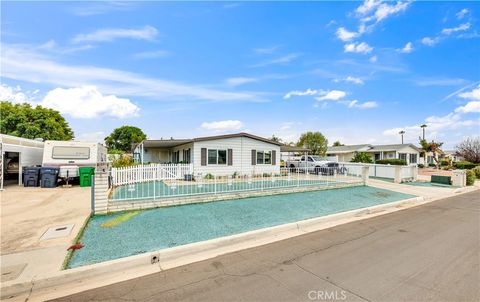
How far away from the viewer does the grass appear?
20.8ft

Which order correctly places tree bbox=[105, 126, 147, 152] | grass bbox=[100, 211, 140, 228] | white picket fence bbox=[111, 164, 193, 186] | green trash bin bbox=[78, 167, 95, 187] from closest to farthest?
1. grass bbox=[100, 211, 140, 228]
2. white picket fence bbox=[111, 164, 193, 186]
3. green trash bin bbox=[78, 167, 95, 187]
4. tree bbox=[105, 126, 147, 152]

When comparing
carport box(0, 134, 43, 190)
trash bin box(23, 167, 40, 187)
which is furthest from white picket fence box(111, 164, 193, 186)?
carport box(0, 134, 43, 190)

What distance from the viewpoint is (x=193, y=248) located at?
4926mm

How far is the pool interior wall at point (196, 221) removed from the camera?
4.88 metres

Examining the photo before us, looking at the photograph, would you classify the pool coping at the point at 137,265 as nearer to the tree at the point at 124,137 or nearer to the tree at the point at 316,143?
the tree at the point at 316,143

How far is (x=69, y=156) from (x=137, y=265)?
13.1 m

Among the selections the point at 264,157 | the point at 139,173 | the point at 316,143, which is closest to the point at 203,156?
the point at 139,173

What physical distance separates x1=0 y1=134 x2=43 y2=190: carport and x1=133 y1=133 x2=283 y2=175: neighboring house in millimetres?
6917

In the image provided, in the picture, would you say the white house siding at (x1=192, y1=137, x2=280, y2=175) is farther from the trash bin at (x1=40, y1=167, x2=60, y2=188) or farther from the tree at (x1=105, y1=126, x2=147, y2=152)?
the tree at (x1=105, y1=126, x2=147, y2=152)

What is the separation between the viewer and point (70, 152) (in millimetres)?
14234

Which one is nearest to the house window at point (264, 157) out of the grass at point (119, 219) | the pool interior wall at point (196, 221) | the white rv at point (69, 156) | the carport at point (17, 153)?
the pool interior wall at point (196, 221)

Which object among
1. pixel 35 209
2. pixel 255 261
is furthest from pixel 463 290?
pixel 35 209

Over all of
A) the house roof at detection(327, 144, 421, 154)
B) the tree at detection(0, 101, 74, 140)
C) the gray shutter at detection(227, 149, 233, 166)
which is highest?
the tree at detection(0, 101, 74, 140)

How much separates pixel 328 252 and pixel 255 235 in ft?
5.68
